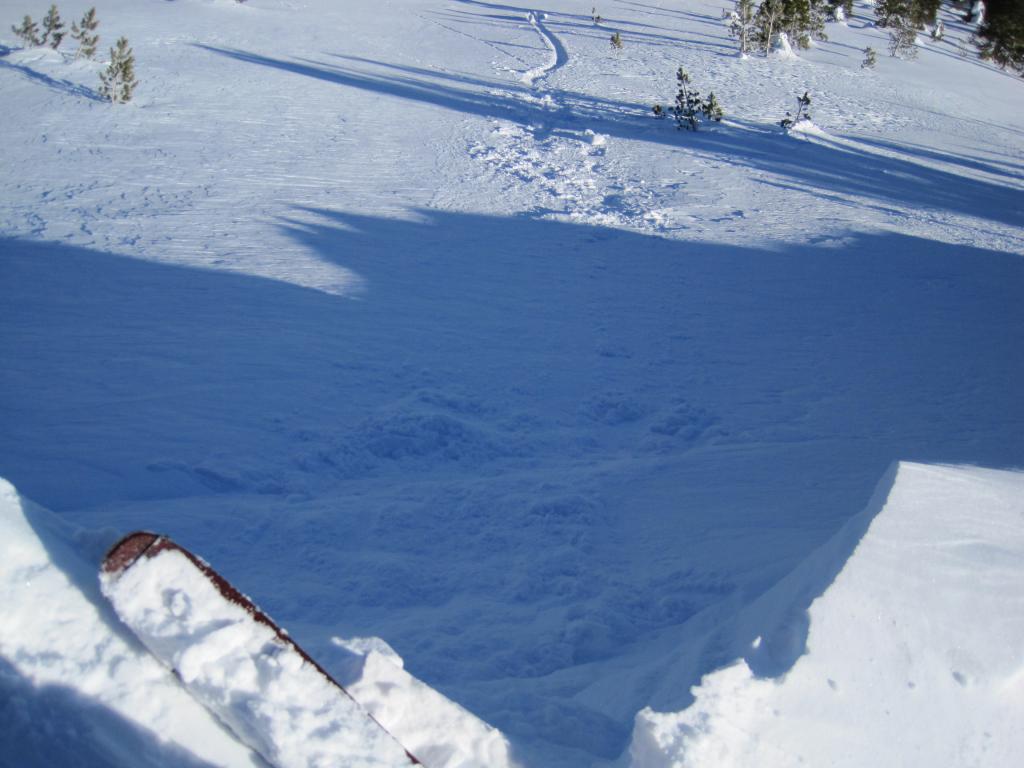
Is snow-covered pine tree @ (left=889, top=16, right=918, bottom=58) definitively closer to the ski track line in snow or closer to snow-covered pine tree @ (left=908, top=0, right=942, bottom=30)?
snow-covered pine tree @ (left=908, top=0, right=942, bottom=30)

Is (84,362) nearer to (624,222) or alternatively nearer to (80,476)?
(80,476)

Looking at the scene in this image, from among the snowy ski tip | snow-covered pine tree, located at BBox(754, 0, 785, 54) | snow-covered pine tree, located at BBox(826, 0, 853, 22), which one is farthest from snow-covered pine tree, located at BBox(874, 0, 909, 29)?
the snowy ski tip

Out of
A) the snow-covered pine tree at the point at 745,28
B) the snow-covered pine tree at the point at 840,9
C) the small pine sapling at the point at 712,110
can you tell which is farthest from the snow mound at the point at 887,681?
the snow-covered pine tree at the point at 840,9

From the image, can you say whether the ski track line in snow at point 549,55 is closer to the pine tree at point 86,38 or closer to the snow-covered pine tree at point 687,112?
the snow-covered pine tree at point 687,112

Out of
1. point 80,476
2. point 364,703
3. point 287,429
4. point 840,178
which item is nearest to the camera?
point 364,703

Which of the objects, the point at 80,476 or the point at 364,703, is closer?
the point at 364,703

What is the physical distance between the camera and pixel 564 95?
49.6 feet

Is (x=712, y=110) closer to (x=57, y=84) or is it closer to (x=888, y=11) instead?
(x=57, y=84)

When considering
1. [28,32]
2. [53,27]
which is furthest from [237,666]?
[53,27]

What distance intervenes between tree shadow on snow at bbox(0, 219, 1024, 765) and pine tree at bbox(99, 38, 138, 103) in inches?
208

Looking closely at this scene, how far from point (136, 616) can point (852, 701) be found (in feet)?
5.19

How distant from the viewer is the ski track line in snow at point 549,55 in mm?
16531

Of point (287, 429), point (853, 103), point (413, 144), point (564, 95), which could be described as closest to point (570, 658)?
point (287, 429)

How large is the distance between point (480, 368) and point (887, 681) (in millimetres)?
4361
